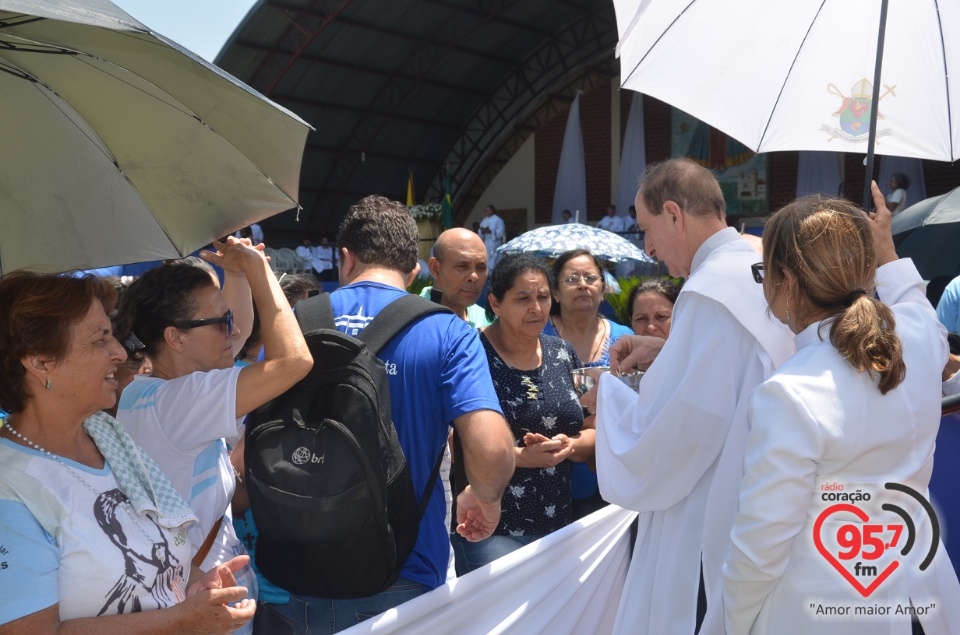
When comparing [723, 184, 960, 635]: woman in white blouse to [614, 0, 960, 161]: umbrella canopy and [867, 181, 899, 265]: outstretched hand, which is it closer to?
[867, 181, 899, 265]: outstretched hand

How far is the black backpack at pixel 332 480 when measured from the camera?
6.91ft

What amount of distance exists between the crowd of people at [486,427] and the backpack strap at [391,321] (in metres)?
0.03

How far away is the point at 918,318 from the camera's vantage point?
6.83ft

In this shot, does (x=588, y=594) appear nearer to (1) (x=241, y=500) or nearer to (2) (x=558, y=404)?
(2) (x=558, y=404)

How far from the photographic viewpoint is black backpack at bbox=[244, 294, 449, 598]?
211 centimetres

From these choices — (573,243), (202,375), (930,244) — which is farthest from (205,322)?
(573,243)

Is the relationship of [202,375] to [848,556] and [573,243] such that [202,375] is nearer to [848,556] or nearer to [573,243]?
[848,556]

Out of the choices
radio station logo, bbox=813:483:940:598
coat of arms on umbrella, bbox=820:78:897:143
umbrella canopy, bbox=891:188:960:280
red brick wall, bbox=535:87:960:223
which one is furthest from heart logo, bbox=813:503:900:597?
red brick wall, bbox=535:87:960:223

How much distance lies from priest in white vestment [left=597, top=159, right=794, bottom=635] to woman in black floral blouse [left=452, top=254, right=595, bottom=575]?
609 millimetres

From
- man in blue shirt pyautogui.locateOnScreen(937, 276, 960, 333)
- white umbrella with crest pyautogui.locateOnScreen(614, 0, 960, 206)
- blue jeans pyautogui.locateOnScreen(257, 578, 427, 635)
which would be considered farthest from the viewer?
man in blue shirt pyautogui.locateOnScreen(937, 276, 960, 333)

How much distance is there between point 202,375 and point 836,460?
59.2 inches

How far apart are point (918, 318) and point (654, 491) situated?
828mm

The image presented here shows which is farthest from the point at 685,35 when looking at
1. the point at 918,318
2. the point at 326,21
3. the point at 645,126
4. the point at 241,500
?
the point at 645,126

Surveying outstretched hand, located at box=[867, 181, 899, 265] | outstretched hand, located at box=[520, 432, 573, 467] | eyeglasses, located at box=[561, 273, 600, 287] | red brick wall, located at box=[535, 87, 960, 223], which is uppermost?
red brick wall, located at box=[535, 87, 960, 223]
